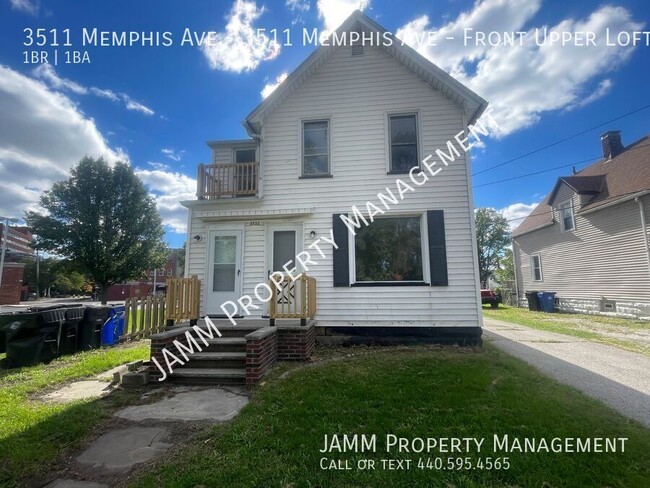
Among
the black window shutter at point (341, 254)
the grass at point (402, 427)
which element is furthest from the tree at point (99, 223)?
the grass at point (402, 427)

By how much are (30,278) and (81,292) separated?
9.21 m

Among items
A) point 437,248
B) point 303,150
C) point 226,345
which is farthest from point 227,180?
point 437,248

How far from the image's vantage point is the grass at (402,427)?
2402 mm

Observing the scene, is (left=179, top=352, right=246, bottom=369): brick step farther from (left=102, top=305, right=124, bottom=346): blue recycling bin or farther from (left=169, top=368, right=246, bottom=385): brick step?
(left=102, top=305, right=124, bottom=346): blue recycling bin

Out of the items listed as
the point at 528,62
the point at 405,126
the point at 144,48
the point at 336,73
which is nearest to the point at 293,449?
the point at 405,126

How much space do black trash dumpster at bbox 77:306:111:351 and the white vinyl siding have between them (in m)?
2.65

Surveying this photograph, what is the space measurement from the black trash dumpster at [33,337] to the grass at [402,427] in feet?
17.0

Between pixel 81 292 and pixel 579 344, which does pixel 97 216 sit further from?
pixel 81 292

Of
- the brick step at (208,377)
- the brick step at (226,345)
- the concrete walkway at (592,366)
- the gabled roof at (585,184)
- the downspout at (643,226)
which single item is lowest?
the concrete walkway at (592,366)

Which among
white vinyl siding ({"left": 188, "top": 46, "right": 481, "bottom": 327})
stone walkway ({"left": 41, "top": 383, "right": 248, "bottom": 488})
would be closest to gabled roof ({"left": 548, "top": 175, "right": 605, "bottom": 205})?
white vinyl siding ({"left": 188, "top": 46, "right": 481, "bottom": 327})

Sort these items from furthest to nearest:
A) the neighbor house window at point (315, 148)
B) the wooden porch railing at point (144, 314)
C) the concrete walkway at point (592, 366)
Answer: the wooden porch railing at point (144, 314), the neighbor house window at point (315, 148), the concrete walkway at point (592, 366)

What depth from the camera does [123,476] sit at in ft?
8.23

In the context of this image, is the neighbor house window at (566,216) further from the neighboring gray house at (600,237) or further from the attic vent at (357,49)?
the attic vent at (357,49)

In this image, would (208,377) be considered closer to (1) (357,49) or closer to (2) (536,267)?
(1) (357,49)
